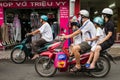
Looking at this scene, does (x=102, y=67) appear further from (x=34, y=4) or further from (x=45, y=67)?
(x=34, y=4)

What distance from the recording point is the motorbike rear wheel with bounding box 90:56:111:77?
973 centimetres

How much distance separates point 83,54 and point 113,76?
1052 mm

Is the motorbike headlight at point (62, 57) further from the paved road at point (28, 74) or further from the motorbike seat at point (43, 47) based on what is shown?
the motorbike seat at point (43, 47)

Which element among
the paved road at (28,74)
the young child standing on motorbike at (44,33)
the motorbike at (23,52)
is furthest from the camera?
the motorbike at (23,52)

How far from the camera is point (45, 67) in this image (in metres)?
9.88

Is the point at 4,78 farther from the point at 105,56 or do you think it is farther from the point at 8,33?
the point at 8,33

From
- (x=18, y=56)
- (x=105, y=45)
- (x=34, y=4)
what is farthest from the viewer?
(x=34, y=4)

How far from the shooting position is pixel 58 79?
31.2 feet

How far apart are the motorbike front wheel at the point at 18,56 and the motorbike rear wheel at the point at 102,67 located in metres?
3.48

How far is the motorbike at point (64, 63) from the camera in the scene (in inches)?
381

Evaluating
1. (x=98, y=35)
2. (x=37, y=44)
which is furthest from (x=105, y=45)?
(x=37, y=44)

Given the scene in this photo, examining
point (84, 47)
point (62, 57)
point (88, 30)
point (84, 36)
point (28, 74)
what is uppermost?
point (88, 30)

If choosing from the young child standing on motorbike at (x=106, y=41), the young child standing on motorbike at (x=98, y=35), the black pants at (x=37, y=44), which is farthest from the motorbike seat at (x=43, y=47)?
the young child standing on motorbike at (x=106, y=41)

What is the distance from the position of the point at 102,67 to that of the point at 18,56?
377cm
